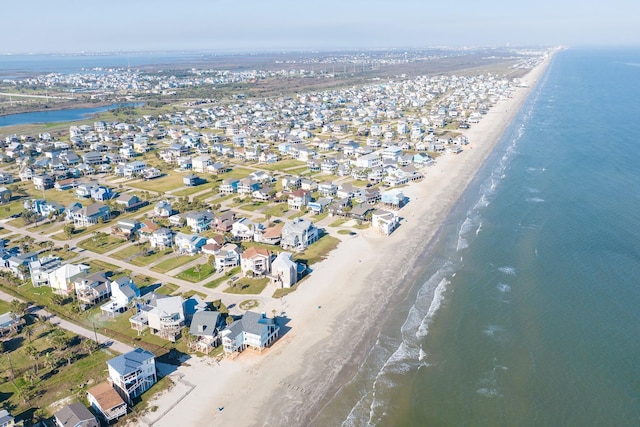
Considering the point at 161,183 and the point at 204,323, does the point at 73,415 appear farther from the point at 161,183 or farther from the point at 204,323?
the point at 161,183

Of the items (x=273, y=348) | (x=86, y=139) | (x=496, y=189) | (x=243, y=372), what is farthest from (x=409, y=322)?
(x=86, y=139)

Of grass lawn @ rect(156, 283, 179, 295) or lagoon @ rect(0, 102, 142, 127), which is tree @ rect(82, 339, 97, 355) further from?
lagoon @ rect(0, 102, 142, 127)

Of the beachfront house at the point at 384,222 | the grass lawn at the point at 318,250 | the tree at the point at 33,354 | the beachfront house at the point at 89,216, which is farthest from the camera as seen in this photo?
the beachfront house at the point at 89,216

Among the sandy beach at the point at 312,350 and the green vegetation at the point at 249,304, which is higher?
the green vegetation at the point at 249,304

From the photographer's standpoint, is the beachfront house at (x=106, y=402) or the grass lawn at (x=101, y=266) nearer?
the beachfront house at (x=106, y=402)

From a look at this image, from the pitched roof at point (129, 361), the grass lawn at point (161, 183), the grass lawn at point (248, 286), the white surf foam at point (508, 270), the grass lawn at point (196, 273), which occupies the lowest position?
the white surf foam at point (508, 270)

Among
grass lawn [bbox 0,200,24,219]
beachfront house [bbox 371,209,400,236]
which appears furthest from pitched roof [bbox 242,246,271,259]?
grass lawn [bbox 0,200,24,219]

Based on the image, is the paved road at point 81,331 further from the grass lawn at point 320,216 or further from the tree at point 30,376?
the grass lawn at point 320,216

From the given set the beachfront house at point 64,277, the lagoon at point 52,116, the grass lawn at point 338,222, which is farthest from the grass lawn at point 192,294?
the lagoon at point 52,116

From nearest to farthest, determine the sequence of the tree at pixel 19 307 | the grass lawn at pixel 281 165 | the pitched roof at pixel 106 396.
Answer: the pitched roof at pixel 106 396 → the tree at pixel 19 307 → the grass lawn at pixel 281 165
